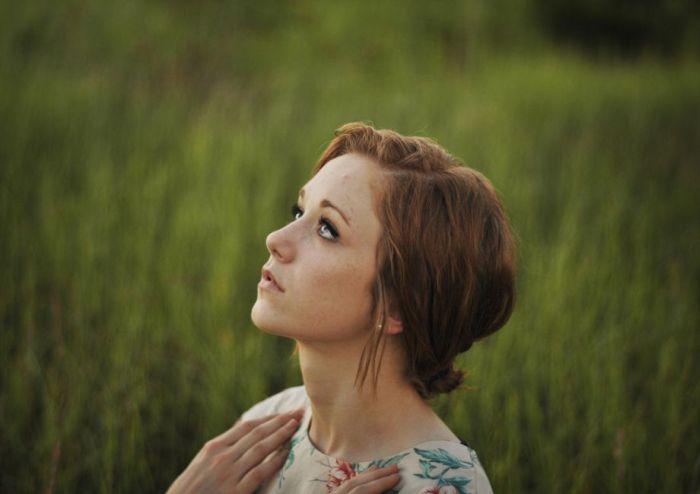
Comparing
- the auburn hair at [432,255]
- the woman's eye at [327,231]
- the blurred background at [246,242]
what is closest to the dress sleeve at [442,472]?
the auburn hair at [432,255]

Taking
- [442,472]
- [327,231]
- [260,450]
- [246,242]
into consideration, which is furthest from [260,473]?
[246,242]

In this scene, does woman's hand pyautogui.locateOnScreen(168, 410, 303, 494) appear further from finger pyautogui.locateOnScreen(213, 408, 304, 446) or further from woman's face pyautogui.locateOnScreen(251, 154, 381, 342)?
woman's face pyautogui.locateOnScreen(251, 154, 381, 342)

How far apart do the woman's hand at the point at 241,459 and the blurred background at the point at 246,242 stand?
0.48 metres

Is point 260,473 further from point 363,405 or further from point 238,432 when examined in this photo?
point 363,405

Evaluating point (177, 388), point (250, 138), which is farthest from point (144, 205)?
point (177, 388)

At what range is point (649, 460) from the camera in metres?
1.99

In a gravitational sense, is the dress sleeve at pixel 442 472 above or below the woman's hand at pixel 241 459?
above

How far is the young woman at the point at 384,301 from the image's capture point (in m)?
1.18

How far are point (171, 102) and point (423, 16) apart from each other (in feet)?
14.3

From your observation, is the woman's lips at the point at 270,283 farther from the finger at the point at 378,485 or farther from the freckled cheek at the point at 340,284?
the finger at the point at 378,485

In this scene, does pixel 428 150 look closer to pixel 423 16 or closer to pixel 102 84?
pixel 102 84

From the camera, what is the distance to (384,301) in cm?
119

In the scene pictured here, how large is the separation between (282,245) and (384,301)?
20 cm

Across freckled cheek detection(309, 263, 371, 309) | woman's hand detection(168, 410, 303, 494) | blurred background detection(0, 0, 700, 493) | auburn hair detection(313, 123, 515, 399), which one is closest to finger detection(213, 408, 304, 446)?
woman's hand detection(168, 410, 303, 494)
